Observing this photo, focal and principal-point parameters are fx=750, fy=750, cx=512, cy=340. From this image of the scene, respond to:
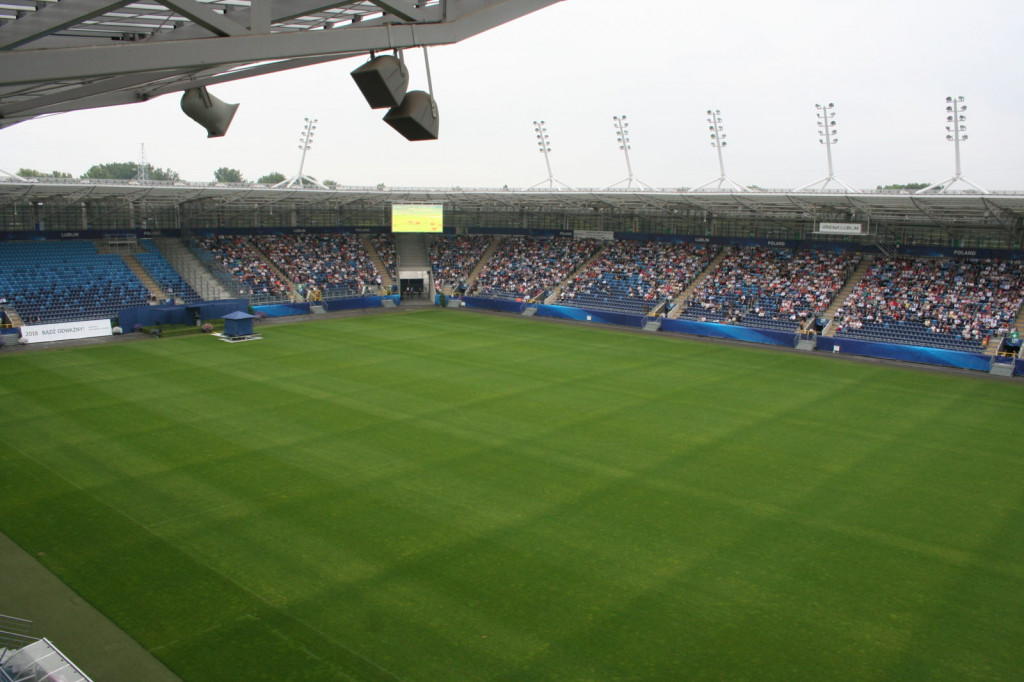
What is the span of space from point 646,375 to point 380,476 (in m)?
15.7

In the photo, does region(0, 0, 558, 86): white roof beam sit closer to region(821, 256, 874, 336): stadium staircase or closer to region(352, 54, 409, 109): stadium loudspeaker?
region(352, 54, 409, 109): stadium loudspeaker

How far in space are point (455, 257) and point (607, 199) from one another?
53.1ft

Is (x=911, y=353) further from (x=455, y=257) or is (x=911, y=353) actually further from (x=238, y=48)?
(x=238, y=48)

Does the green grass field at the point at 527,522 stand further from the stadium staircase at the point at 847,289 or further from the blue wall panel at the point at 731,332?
the stadium staircase at the point at 847,289

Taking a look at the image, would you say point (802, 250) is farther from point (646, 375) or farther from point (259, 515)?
point (259, 515)

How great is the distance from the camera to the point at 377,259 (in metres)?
60.1

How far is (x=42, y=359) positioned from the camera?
3278cm

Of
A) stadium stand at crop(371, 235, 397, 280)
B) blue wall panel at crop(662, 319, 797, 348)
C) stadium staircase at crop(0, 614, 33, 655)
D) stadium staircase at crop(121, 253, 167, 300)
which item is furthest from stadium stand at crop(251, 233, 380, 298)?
stadium staircase at crop(0, 614, 33, 655)

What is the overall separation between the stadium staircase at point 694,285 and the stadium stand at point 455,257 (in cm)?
1751

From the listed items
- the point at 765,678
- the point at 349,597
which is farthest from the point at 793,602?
the point at 349,597

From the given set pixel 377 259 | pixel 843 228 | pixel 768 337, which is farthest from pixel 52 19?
pixel 377 259

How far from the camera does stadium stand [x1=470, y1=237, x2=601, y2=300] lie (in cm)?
5422

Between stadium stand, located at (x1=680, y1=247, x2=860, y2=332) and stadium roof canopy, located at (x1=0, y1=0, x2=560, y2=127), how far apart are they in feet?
126

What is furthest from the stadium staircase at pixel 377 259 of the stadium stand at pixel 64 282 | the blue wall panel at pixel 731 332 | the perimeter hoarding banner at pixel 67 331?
the blue wall panel at pixel 731 332
